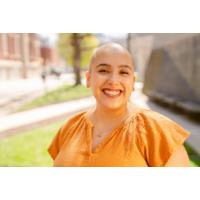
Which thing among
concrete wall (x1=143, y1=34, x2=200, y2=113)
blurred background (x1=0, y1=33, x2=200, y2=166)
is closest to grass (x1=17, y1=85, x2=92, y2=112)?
blurred background (x1=0, y1=33, x2=200, y2=166)

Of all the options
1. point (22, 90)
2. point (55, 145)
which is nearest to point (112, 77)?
point (55, 145)

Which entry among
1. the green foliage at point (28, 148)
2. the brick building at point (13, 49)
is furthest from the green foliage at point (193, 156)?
the brick building at point (13, 49)

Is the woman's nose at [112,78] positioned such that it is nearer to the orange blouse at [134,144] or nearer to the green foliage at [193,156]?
the orange blouse at [134,144]

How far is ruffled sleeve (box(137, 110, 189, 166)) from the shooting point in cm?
154

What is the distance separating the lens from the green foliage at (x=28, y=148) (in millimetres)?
3555

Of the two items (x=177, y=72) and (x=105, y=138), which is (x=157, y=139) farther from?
(x=177, y=72)

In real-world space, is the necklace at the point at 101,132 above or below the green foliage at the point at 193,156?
above

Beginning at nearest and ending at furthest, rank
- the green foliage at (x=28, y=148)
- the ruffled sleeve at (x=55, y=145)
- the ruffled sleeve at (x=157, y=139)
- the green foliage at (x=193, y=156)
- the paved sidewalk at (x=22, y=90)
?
the ruffled sleeve at (x=157, y=139), the ruffled sleeve at (x=55, y=145), the green foliage at (x=28, y=148), the green foliage at (x=193, y=156), the paved sidewalk at (x=22, y=90)

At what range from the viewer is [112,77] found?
1.61 m

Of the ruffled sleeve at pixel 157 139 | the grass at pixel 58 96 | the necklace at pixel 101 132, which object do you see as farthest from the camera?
the grass at pixel 58 96

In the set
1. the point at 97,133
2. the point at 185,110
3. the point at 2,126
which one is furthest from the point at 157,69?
the point at 97,133

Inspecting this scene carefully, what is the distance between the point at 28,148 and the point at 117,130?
108 inches
